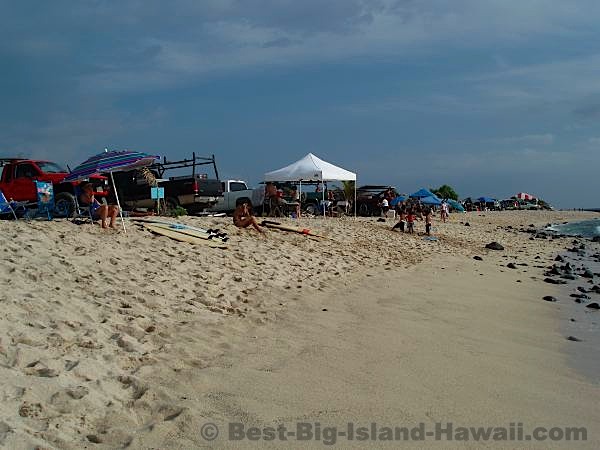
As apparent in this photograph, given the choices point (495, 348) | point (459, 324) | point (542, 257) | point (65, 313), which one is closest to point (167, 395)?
point (65, 313)

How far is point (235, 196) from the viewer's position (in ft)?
73.3

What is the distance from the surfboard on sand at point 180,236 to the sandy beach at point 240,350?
0.30 metres

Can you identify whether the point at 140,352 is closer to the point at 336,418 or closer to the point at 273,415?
the point at 273,415

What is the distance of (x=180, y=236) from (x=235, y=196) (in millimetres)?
11989

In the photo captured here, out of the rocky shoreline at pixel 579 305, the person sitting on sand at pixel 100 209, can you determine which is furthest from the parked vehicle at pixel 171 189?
the rocky shoreline at pixel 579 305

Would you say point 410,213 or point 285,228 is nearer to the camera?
point 285,228

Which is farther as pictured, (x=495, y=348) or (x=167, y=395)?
(x=495, y=348)

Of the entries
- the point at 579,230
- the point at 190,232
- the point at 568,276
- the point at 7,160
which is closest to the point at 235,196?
the point at 7,160

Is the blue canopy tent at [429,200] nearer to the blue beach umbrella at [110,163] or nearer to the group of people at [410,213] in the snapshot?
the group of people at [410,213]

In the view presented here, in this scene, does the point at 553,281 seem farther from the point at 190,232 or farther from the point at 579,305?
the point at 190,232

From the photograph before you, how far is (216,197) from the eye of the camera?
59.6 ft

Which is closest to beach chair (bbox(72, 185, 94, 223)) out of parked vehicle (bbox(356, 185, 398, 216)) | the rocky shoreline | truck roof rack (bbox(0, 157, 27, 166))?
truck roof rack (bbox(0, 157, 27, 166))

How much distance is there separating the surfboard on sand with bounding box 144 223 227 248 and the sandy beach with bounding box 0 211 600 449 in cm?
30

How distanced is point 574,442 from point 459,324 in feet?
11.2
